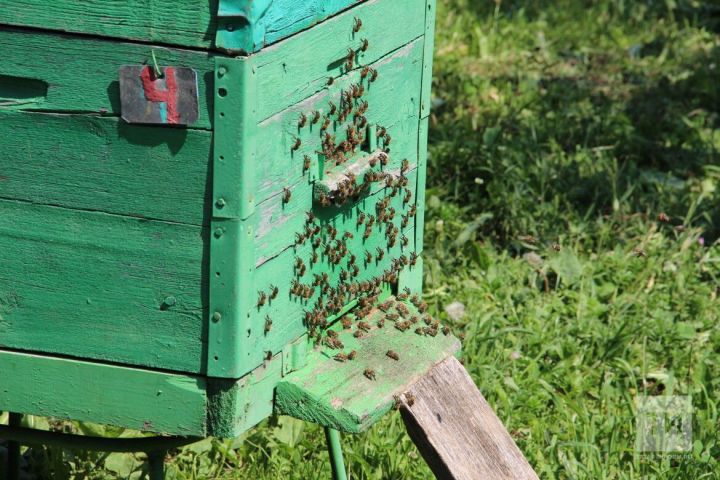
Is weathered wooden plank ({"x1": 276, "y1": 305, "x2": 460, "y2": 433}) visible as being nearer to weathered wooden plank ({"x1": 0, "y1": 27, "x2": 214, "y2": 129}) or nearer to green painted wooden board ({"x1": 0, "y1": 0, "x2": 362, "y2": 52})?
weathered wooden plank ({"x1": 0, "y1": 27, "x2": 214, "y2": 129})

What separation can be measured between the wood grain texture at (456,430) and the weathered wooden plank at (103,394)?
22.2 inches

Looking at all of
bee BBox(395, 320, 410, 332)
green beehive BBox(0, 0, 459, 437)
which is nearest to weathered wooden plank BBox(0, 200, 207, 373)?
green beehive BBox(0, 0, 459, 437)

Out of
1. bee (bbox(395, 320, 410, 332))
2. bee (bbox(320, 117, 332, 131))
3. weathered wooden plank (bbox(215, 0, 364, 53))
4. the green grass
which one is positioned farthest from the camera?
the green grass

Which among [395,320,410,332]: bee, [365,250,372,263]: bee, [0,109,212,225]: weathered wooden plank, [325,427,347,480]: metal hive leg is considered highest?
[0,109,212,225]: weathered wooden plank

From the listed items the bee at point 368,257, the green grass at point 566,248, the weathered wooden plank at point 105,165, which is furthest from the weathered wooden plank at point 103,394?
the green grass at point 566,248

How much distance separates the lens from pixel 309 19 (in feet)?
8.02

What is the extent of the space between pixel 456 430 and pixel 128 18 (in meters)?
1.37

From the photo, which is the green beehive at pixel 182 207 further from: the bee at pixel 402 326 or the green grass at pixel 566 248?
the green grass at pixel 566 248

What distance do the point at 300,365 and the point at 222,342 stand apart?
35 centimetres

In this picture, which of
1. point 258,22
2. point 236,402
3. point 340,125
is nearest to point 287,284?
point 236,402

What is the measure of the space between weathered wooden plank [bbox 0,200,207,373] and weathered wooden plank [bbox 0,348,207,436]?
0.10ft

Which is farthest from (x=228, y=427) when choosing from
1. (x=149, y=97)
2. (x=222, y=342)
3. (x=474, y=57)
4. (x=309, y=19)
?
(x=474, y=57)

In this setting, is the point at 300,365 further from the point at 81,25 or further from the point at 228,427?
the point at 81,25

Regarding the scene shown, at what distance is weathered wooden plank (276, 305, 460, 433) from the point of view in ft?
8.55
